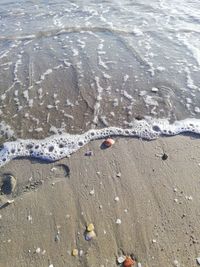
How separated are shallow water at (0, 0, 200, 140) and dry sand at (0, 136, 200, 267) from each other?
0.74 metres

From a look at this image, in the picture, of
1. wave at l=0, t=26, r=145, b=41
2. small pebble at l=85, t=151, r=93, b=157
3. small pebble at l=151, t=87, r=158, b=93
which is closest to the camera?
small pebble at l=85, t=151, r=93, b=157

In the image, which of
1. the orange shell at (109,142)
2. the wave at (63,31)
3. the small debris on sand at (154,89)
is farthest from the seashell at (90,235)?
the wave at (63,31)

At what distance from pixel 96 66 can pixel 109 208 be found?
340 cm

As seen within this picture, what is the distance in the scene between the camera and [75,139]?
4723 millimetres

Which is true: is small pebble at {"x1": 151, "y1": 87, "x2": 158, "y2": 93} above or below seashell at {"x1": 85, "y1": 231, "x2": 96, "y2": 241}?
above

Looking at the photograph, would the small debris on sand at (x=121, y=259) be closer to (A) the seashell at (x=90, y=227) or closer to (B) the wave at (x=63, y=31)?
(A) the seashell at (x=90, y=227)

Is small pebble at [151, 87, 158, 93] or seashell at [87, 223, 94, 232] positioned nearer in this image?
seashell at [87, 223, 94, 232]

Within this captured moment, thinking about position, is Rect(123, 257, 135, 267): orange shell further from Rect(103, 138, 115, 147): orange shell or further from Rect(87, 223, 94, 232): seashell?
Rect(103, 138, 115, 147): orange shell

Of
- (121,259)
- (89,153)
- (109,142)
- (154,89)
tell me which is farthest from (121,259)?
(154,89)

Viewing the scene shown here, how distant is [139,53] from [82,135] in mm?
2791

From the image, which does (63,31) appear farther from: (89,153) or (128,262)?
(128,262)

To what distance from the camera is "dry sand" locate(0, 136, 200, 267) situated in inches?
130

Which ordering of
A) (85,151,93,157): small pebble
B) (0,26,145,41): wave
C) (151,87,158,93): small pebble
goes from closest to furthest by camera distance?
1. (85,151,93,157): small pebble
2. (151,87,158,93): small pebble
3. (0,26,145,41): wave

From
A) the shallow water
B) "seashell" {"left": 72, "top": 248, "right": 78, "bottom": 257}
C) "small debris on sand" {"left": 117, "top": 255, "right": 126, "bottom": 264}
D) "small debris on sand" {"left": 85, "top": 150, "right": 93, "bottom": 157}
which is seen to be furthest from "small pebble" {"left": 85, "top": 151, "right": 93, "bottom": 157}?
"small debris on sand" {"left": 117, "top": 255, "right": 126, "bottom": 264}
